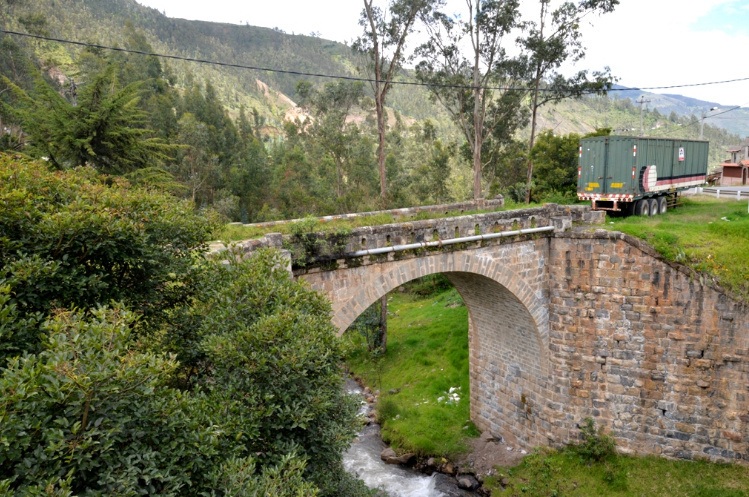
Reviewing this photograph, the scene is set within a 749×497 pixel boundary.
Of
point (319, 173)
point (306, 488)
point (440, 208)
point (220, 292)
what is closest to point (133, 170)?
point (440, 208)

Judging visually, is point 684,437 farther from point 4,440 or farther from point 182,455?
point 4,440

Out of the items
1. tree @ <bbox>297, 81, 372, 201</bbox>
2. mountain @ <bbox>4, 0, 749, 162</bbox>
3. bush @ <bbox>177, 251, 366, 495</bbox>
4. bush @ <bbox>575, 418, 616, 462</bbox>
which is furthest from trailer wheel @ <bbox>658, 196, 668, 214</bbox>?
mountain @ <bbox>4, 0, 749, 162</bbox>

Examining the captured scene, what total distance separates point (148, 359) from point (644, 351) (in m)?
12.5

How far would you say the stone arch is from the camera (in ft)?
34.8

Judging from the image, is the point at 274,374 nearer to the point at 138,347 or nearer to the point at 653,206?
the point at 138,347

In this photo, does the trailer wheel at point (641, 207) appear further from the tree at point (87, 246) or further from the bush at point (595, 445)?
the tree at point (87, 246)

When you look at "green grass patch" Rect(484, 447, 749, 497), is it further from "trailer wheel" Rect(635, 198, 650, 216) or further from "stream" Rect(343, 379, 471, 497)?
"trailer wheel" Rect(635, 198, 650, 216)

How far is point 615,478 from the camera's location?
1283 centimetres

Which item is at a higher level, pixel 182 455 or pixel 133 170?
pixel 133 170

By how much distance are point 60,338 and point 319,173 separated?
3934 cm

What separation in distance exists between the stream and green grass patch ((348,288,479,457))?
68cm

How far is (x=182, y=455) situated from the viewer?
4.47 m

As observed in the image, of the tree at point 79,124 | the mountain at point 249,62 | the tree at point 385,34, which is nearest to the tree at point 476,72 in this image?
the tree at point 385,34

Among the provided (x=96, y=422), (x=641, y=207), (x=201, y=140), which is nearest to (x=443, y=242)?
(x=96, y=422)
